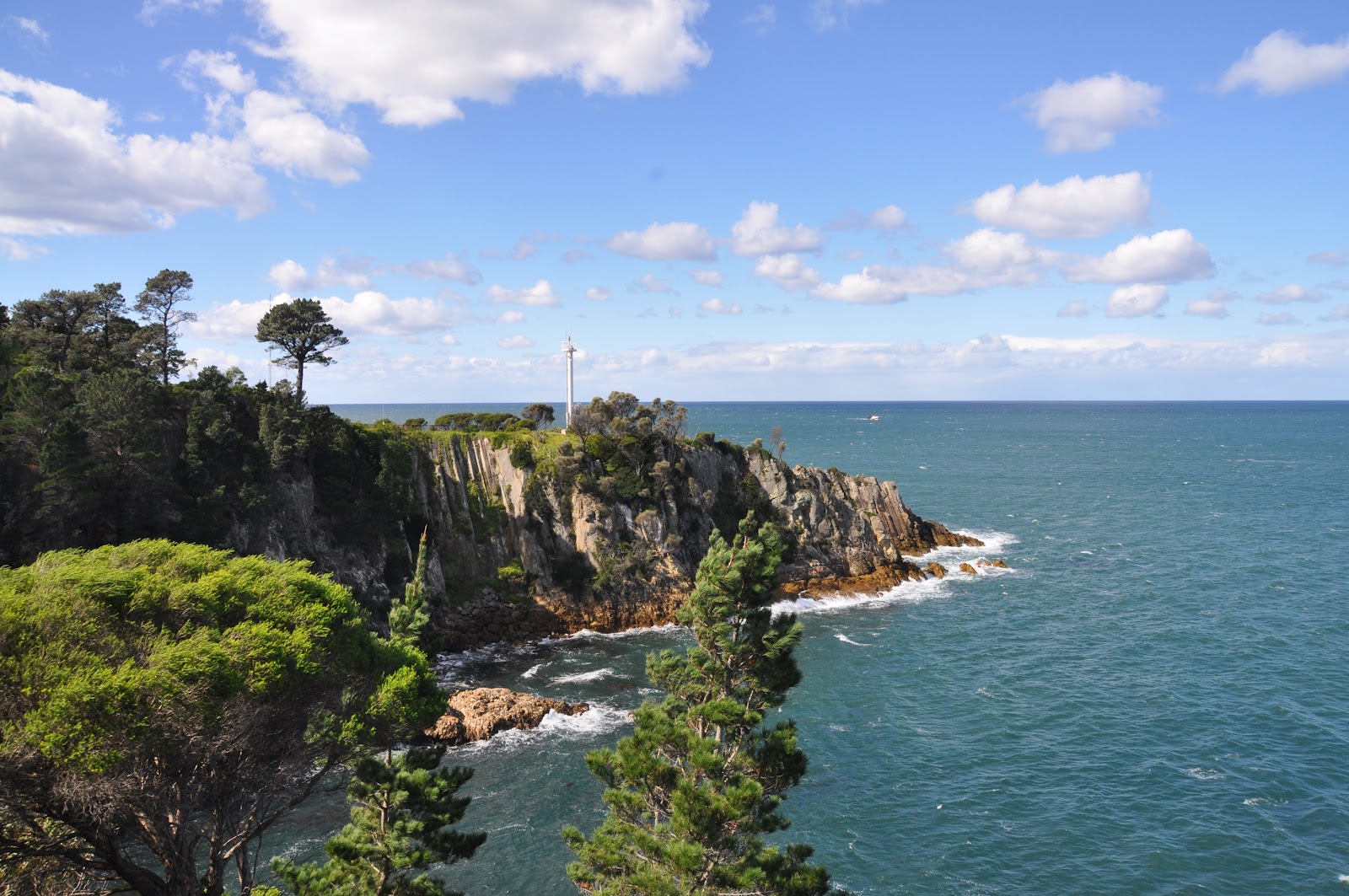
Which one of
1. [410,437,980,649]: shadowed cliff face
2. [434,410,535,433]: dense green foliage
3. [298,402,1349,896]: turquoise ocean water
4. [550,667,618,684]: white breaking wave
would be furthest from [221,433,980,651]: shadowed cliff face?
[434,410,535,433]: dense green foliage

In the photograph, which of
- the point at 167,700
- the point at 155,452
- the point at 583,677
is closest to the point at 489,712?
the point at 583,677

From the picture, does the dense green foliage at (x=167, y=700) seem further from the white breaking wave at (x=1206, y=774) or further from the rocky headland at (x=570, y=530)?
the white breaking wave at (x=1206, y=774)

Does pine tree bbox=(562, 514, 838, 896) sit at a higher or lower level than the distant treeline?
lower

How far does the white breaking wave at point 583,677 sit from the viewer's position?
179 feet

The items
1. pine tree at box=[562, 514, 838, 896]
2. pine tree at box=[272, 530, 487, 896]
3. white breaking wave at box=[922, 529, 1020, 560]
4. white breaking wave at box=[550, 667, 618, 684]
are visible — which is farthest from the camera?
white breaking wave at box=[922, 529, 1020, 560]

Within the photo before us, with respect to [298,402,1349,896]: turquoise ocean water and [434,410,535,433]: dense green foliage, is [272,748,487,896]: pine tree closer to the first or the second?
A: [298,402,1349,896]: turquoise ocean water

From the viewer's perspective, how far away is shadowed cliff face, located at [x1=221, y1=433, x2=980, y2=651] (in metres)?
62.4

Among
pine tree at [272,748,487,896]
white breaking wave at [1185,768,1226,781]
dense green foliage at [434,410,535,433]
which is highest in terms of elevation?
dense green foliage at [434,410,535,433]

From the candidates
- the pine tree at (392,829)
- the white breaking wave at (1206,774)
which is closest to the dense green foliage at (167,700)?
the pine tree at (392,829)

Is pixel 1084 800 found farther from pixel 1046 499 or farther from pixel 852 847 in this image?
pixel 1046 499

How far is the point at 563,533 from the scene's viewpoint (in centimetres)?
7081

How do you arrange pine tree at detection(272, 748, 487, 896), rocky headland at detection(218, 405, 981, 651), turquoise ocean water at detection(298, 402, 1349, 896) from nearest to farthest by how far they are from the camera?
A: pine tree at detection(272, 748, 487, 896) < turquoise ocean water at detection(298, 402, 1349, 896) < rocky headland at detection(218, 405, 981, 651)

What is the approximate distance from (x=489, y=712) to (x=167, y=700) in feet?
102

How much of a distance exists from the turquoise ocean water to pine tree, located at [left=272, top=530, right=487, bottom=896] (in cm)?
1074
